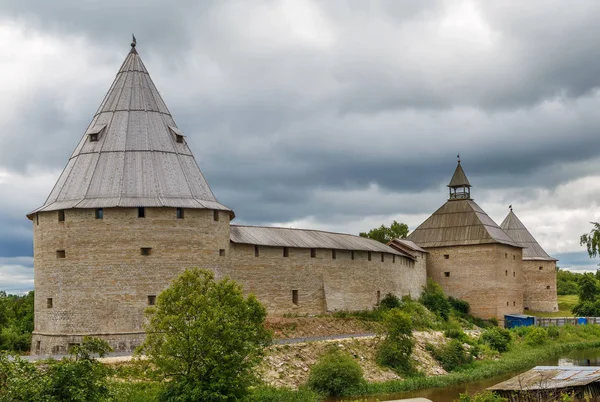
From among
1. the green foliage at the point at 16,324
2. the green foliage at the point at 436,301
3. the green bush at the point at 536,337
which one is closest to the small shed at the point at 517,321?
the green foliage at the point at 436,301

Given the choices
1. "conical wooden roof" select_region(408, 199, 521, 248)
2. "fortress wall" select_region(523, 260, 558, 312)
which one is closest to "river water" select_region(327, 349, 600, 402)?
"conical wooden roof" select_region(408, 199, 521, 248)

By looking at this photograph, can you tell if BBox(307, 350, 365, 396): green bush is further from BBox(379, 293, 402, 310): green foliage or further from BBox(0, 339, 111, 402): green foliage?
BBox(379, 293, 402, 310): green foliage

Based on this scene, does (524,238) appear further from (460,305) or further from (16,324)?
(16,324)

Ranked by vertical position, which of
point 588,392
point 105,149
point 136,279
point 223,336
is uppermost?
point 105,149

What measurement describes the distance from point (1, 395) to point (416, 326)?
22.5m

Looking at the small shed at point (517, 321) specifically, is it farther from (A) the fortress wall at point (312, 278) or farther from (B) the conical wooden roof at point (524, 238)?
(A) the fortress wall at point (312, 278)

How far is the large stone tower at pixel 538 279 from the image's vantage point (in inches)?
2141

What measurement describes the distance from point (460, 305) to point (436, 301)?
3.38 m

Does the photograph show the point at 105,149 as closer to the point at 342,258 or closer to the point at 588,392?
the point at 342,258

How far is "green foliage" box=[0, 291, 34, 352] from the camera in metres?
29.4

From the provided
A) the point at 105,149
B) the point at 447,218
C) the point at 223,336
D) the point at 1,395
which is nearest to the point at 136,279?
the point at 105,149

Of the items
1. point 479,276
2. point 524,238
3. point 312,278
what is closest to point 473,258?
point 479,276

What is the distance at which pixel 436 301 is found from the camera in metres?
43.3

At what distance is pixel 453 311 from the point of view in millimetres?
43938
